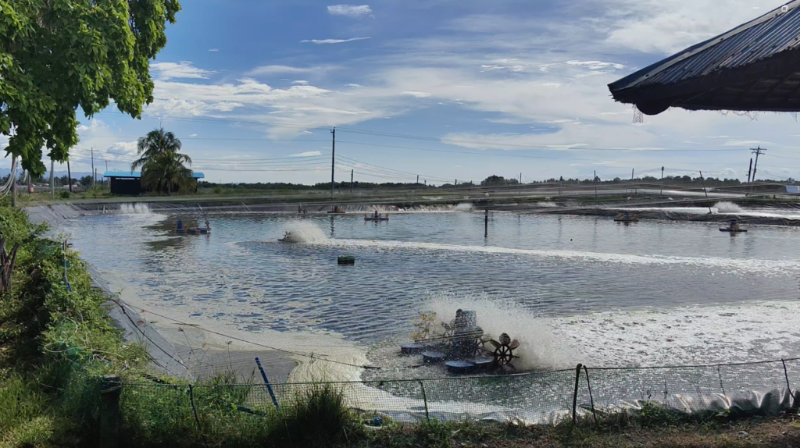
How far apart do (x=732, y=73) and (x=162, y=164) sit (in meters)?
97.3

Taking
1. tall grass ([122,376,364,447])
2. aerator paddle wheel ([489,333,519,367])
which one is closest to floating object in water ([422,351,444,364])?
aerator paddle wheel ([489,333,519,367])

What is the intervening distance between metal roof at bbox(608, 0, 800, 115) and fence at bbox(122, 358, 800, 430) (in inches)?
161

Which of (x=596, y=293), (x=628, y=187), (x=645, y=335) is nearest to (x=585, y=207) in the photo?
(x=628, y=187)

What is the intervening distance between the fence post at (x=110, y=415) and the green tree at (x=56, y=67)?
15.8ft

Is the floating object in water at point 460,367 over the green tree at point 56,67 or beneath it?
beneath

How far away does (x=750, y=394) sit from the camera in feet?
31.5

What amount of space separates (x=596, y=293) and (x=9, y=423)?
1048 inches

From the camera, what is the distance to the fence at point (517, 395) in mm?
8117

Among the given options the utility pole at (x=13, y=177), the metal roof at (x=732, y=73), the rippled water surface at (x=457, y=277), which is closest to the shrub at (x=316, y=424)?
the metal roof at (x=732, y=73)

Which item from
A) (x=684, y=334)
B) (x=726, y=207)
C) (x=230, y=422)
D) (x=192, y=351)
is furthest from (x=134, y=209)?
(x=726, y=207)

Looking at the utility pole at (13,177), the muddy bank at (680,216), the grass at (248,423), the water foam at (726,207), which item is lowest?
the grass at (248,423)

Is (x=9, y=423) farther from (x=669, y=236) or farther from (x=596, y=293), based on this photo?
(x=669, y=236)

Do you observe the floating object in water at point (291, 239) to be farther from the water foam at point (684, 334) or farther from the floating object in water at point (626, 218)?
the floating object in water at point (626, 218)

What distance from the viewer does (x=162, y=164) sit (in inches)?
3745
